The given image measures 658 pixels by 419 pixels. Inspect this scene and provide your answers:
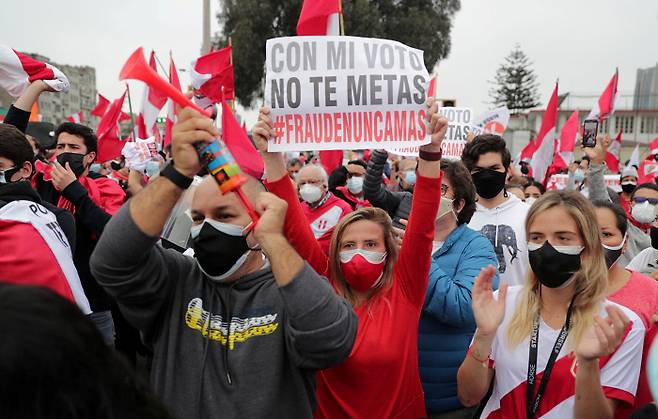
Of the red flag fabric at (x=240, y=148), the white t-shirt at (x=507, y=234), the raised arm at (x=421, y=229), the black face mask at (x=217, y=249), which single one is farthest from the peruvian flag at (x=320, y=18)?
the black face mask at (x=217, y=249)

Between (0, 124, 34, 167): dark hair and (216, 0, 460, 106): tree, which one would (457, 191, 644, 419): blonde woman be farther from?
(216, 0, 460, 106): tree

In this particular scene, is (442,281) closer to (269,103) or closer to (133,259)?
(269,103)

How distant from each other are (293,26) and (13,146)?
90.4 feet

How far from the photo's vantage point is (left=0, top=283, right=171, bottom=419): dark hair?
798mm

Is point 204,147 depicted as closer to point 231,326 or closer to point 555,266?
point 231,326

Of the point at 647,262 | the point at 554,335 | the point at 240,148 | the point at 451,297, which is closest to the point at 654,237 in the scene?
the point at 647,262

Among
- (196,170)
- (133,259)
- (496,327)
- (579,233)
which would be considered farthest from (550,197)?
(133,259)

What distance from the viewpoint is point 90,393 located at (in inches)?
32.6

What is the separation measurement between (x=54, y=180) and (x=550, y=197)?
9.68ft

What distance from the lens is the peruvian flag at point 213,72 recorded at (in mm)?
7211

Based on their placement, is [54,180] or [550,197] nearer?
[550,197]

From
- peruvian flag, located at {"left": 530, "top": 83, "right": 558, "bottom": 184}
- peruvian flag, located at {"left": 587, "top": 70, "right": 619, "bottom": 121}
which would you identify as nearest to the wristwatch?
peruvian flag, located at {"left": 530, "top": 83, "right": 558, "bottom": 184}

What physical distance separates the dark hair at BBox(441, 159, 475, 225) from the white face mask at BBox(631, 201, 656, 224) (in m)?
2.40

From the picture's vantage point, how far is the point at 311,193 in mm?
5598
